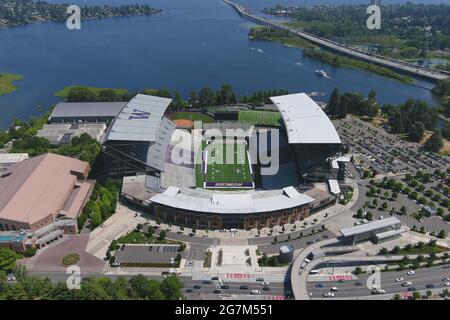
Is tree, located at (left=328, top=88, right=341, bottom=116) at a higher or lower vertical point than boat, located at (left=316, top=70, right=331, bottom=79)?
lower

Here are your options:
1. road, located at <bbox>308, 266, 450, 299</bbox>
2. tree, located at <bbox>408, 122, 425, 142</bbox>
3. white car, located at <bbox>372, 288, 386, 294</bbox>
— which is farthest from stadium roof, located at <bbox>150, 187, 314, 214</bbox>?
Result: tree, located at <bbox>408, 122, 425, 142</bbox>

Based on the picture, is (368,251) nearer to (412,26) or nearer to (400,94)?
(400,94)


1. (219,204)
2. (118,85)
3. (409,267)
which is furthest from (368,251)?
(118,85)

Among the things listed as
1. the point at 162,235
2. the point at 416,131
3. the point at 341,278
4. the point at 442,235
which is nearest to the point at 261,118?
the point at 416,131

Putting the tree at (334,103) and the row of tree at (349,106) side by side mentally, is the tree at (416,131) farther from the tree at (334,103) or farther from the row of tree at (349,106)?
the tree at (334,103)

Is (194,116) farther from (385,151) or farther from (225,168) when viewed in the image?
(385,151)

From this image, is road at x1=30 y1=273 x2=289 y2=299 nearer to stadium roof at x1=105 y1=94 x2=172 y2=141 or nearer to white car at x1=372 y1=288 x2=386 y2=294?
Answer: white car at x1=372 y1=288 x2=386 y2=294
